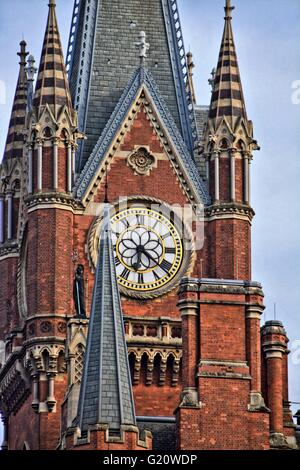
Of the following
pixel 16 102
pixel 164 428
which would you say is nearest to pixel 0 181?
pixel 16 102

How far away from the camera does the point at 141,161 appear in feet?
306

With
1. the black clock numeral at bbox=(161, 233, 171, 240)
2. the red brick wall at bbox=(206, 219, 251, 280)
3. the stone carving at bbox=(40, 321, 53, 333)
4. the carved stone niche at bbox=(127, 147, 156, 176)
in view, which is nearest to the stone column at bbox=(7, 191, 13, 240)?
the carved stone niche at bbox=(127, 147, 156, 176)

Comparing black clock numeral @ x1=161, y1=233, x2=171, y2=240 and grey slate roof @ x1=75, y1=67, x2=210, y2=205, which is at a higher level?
grey slate roof @ x1=75, y1=67, x2=210, y2=205

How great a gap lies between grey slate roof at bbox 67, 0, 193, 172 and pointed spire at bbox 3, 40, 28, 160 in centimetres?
172

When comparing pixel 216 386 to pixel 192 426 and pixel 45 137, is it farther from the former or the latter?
pixel 45 137

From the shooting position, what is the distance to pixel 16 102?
319 ft

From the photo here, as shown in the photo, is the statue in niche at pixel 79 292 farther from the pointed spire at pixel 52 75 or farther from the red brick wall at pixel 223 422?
the red brick wall at pixel 223 422

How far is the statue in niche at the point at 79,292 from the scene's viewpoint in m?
88.8

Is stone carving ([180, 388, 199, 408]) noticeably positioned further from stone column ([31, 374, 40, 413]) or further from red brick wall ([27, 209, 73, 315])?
red brick wall ([27, 209, 73, 315])

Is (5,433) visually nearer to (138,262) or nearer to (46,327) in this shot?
(46,327)

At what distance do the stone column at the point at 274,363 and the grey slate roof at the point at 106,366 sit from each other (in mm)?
4810

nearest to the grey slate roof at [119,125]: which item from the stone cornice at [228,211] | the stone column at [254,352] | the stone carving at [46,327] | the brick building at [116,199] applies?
Answer: the brick building at [116,199]

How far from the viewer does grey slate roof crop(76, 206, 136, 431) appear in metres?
76.1

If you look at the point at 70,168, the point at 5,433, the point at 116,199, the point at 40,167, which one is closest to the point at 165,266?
the point at 116,199
